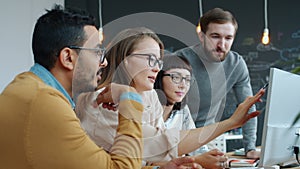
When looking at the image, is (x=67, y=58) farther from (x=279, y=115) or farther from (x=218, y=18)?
(x=218, y=18)

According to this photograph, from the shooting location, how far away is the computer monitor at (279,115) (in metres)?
1.53

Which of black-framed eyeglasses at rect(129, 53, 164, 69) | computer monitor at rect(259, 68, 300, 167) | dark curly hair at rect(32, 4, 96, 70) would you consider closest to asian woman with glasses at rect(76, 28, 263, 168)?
black-framed eyeglasses at rect(129, 53, 164, 69)

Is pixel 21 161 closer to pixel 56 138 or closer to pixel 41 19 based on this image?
pixel 56 138

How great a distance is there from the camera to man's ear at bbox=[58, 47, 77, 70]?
1.31 m

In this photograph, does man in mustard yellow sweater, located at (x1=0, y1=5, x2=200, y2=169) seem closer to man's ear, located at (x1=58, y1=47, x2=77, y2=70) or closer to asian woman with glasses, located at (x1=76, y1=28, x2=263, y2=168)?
man's ear, located at (x1=58, y1=47, x2=77, y2=70)

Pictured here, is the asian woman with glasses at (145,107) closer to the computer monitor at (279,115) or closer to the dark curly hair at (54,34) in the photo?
the computer monitor at (279,115)

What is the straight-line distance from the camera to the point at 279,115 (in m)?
1.62

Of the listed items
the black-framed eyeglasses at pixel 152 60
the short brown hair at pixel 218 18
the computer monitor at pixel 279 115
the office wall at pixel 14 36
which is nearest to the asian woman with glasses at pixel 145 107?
the black-framed eyeglasses at pixel 152 60

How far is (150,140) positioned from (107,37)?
50cm

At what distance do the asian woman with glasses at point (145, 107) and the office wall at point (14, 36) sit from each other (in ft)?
9.97

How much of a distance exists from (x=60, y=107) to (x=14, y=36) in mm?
3727

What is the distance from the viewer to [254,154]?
2.20 m

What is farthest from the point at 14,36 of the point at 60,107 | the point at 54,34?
the point at 60,107

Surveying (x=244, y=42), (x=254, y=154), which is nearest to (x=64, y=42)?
(x=254, y=154)
